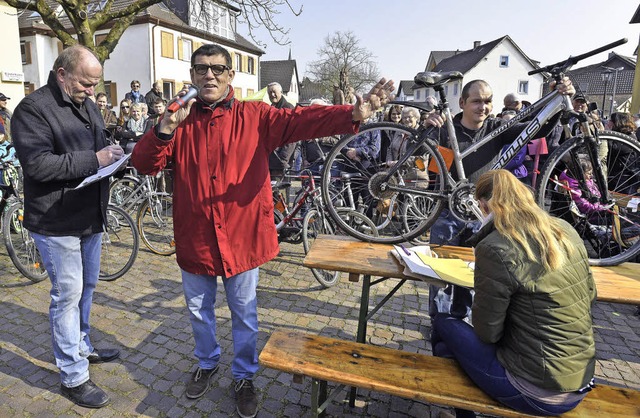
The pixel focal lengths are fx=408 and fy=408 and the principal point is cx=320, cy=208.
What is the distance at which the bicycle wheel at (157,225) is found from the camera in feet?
18.2

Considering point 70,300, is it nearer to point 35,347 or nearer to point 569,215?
point 35,347

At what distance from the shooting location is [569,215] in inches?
154

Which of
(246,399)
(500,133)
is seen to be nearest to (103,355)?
(246,399)

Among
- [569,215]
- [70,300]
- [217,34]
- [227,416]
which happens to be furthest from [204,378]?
[217,34]

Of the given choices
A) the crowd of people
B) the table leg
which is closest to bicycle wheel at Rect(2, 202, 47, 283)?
the crowd of people

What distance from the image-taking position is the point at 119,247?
18.2 feet

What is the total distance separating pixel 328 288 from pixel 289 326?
1.03 m

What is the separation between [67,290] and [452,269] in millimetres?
2385

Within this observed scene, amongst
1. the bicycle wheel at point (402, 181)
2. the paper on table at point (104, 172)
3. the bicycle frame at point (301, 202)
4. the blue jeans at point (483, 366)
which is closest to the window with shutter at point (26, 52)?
the bicycle frame at point (301, 202)

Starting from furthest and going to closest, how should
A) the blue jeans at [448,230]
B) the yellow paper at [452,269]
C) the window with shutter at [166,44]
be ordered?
the window with shutter at [166,44], the blue jeans at [448,230], the yellow paper at [452,269]

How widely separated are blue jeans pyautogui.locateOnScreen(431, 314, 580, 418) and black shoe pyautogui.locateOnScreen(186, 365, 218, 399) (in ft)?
5.17

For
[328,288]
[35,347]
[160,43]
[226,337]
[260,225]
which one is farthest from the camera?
[160,43]

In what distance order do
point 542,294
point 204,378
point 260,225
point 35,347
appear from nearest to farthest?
point 542,294, point 260,225, point 204,378, point 35,347

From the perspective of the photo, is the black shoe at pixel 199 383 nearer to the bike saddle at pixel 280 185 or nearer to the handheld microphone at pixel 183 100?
the handheld microphone at pixel 183 100
